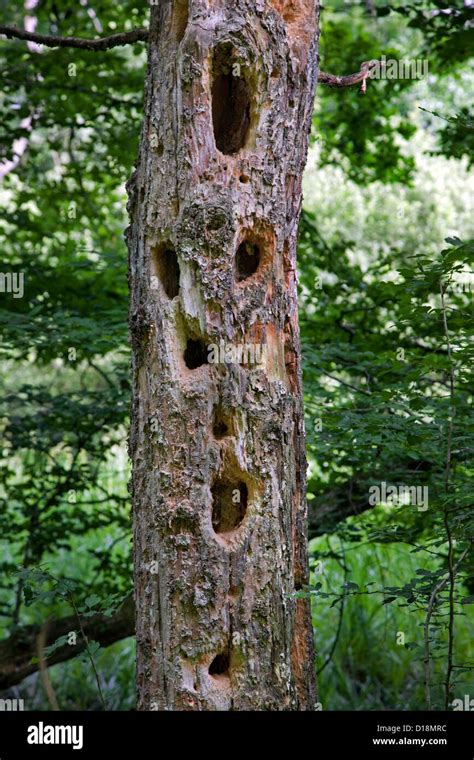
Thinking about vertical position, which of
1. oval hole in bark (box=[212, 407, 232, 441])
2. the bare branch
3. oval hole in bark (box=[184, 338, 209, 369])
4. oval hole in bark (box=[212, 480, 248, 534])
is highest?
the bare branch

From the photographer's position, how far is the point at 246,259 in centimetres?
273

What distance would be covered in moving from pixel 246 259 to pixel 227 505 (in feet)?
2.43

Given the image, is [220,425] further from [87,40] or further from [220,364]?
[87,40]

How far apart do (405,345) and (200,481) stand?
8.93ft

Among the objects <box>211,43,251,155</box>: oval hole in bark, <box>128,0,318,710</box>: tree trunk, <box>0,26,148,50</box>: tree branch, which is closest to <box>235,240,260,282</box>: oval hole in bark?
<box>128,0,318,710</box>: tree trunk

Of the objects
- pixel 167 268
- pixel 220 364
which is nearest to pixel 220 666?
pixel 220 364

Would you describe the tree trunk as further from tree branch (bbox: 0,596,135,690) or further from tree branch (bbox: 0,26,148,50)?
tree branch (bbox: 0,596,135,690)

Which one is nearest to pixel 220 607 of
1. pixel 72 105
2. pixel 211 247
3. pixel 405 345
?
pixel 211 247

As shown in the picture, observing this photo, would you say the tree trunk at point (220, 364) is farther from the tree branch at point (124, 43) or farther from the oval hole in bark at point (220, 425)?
the tree branch at point (124, 43)

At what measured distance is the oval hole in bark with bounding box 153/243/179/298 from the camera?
270 cm

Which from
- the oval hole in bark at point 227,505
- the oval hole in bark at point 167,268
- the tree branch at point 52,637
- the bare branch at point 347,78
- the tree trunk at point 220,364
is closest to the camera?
the tree trunk at point 220,364

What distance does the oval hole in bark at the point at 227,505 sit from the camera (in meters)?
2.59

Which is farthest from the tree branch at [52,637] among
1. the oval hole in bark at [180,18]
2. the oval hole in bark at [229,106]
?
the oval hole in bark at [180,18]

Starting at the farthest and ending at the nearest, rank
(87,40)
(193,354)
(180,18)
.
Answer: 1. (87,40)
2. (180,18)
3. (193,354)
